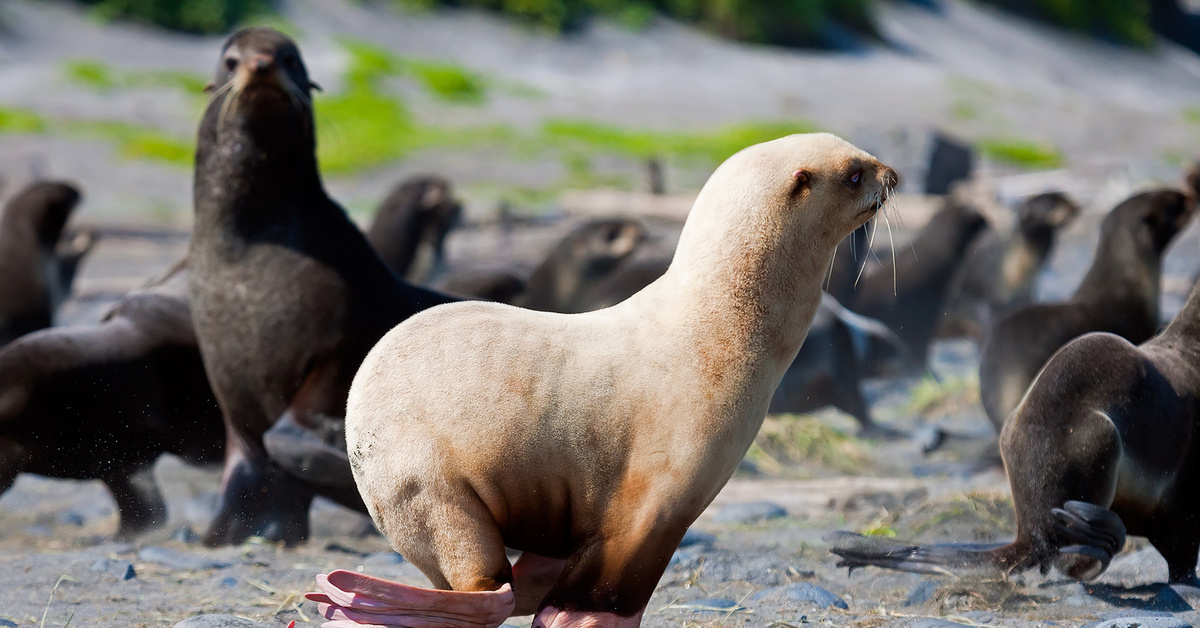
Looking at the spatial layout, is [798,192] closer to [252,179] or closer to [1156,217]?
[252,179]

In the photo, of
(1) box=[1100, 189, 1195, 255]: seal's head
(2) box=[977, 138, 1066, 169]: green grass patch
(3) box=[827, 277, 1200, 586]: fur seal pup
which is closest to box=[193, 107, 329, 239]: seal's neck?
(3) box=[827, 277, 1200, 586]: fur seal pup

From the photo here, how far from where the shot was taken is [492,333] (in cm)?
280

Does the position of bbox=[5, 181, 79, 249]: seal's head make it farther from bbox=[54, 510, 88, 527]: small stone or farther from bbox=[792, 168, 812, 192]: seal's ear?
bbox=[792, 168, 812, 192]: seal's ear

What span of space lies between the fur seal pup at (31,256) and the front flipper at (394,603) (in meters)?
6.03

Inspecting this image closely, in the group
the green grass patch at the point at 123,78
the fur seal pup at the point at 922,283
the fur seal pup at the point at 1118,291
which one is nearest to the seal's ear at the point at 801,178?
the fur seal pup at the point at 1118,291

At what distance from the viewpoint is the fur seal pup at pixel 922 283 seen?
10.5 metres

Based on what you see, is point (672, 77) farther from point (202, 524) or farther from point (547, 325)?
point (547, 325)

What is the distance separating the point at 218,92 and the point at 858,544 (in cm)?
277

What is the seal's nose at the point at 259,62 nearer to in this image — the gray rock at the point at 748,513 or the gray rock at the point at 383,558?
the gray rock at the point at 383,558

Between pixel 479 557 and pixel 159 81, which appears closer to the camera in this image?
pixel 479 557

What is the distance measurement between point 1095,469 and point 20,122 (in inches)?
857

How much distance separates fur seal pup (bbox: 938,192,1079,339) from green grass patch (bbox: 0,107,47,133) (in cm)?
1655

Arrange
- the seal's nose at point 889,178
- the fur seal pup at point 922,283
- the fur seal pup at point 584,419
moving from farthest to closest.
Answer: the fur seal pup at point 922,283
the seal's nose at point 889,178
the fur seal pup at point 584,419

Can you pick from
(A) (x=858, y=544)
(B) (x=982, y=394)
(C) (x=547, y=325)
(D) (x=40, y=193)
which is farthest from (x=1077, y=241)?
(C) (x=547, y=325)
